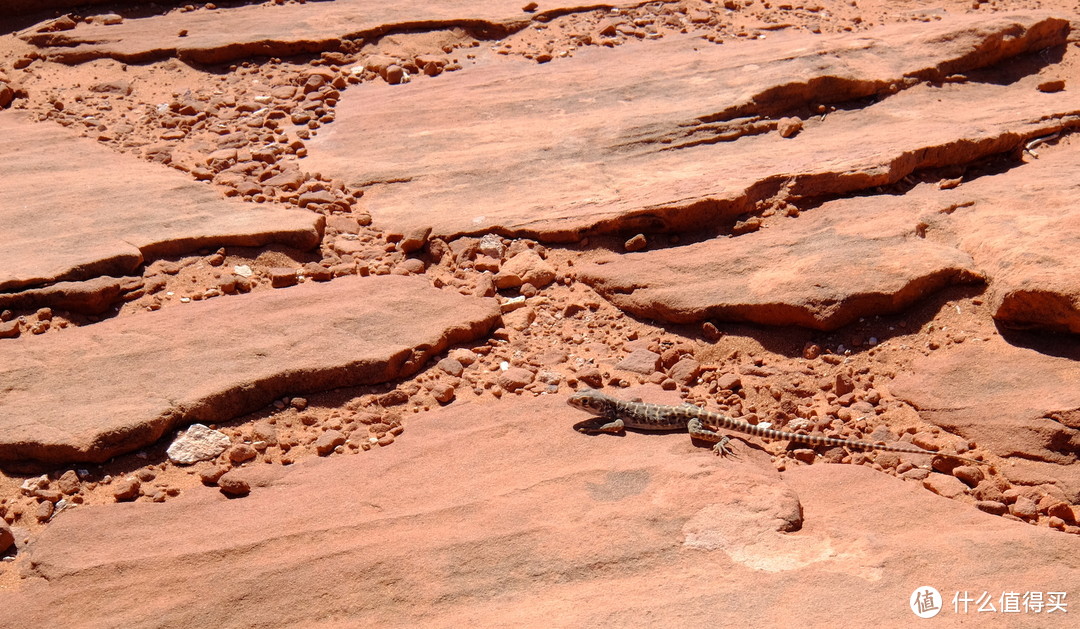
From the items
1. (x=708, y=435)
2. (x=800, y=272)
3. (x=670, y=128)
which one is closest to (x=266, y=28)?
(x=670, y=128)

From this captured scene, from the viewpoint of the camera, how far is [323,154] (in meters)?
7.02

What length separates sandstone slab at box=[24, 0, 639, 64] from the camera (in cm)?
813

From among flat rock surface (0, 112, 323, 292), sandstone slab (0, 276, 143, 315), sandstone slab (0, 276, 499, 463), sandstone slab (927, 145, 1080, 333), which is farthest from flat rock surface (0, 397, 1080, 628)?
flat rock surface (0, 112, 323, 292)

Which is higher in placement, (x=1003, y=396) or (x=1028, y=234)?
(x=1028, y=234)

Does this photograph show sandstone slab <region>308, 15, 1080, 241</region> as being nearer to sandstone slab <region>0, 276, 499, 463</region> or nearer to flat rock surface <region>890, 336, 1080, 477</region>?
sandstone slab <region>0, 276, 499, 463</region>

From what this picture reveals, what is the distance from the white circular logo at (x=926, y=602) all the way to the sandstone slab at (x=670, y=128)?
3029mm

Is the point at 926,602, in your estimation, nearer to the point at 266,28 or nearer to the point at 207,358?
the point at 207,358

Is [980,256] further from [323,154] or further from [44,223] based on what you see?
[44,223]

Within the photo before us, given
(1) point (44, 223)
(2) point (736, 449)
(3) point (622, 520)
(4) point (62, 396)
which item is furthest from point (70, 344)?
(2) point (736, 449)

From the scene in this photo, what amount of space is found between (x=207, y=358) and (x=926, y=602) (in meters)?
3.53

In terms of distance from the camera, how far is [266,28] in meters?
8.48

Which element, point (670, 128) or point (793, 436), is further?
point (670, 128)

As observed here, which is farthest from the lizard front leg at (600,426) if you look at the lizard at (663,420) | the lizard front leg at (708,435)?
the lizard front leg at (708,435)

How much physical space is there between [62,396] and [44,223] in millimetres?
1720
